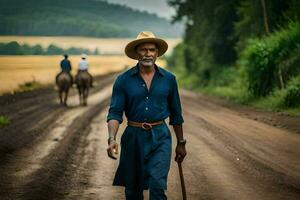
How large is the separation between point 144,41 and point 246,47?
24.4 metres

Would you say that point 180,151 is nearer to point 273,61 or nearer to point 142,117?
point 142,117

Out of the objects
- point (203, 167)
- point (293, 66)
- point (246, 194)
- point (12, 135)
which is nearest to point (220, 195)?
point (246, 194)

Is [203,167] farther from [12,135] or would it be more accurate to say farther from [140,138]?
[12,135]

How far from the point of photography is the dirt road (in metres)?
9.12

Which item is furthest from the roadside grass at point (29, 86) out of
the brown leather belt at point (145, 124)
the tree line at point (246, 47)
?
the brown leather belt at point (145, 124)

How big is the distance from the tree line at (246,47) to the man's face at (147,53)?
1551 cm

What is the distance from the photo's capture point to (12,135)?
16516 mm

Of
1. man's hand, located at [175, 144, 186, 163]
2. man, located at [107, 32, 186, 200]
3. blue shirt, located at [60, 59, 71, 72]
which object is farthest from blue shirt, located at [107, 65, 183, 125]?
blue shirt, located at [60, 59, 71, 72]

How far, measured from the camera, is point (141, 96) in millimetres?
6270

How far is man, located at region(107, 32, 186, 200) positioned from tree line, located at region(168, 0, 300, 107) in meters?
15.5

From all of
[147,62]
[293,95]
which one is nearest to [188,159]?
[147,62]

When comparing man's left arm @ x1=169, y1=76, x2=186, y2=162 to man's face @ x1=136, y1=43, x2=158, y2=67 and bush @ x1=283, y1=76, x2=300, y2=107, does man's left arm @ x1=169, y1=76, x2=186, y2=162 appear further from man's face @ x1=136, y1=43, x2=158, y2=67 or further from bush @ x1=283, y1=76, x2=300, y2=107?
bush @ x1=283, y1=76, x2=300, y2=107

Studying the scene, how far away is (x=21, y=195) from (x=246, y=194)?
10.5 ft

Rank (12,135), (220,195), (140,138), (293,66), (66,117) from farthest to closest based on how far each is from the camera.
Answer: (293,66) → (66,117) → (12,135) → (220,195) → (140,138)
